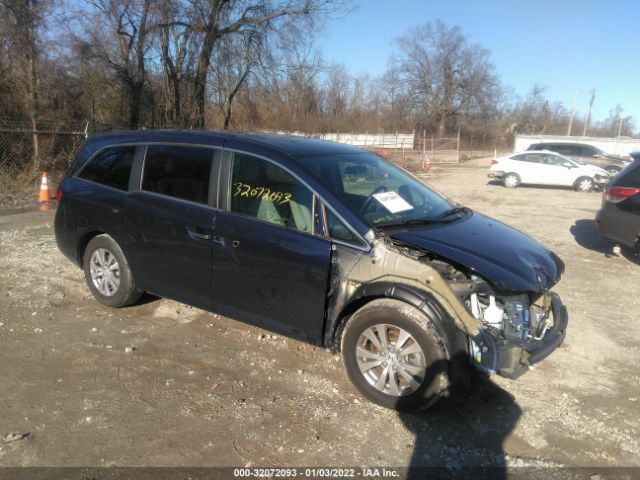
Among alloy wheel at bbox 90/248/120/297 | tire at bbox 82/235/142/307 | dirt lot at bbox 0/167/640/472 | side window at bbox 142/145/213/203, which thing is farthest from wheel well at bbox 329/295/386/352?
alloy wheel at bbox 90/248/120/297

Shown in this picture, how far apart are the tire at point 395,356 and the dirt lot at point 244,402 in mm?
152

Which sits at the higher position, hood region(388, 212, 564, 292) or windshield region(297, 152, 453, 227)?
windshield region(297, 152, 453, 227)

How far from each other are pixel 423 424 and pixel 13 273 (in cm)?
521

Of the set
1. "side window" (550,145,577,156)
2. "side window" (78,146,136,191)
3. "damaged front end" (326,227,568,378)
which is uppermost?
"side window" (550,145,577,156)

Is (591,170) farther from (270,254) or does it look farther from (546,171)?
(270,254)

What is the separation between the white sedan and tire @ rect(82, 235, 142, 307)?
57.3ft

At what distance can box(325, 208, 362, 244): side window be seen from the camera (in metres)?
3.40

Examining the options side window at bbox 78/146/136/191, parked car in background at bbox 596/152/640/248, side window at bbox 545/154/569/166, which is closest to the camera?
side window at bbox 78/146/136/191

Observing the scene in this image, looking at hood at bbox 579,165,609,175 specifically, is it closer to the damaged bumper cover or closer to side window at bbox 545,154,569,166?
side window at bbox 545,154,569,166

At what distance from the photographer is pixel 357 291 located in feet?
11.0

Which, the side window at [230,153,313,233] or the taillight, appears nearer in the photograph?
the side window at [230,153,313,233]

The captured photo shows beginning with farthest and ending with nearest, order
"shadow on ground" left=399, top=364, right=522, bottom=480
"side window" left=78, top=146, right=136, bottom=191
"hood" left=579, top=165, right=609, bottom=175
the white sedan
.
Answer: the white sedan → "hood" left=579, top=165, right=609, bottom=175 → "side window" left=78, top=146, right=136, bottom=191 → "shadow on ground" left=399, top=364, right=522, bottom=480

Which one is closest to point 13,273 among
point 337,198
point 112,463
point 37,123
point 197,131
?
point 197,131

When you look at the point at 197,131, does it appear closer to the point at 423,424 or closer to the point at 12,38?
the point at 423,424
